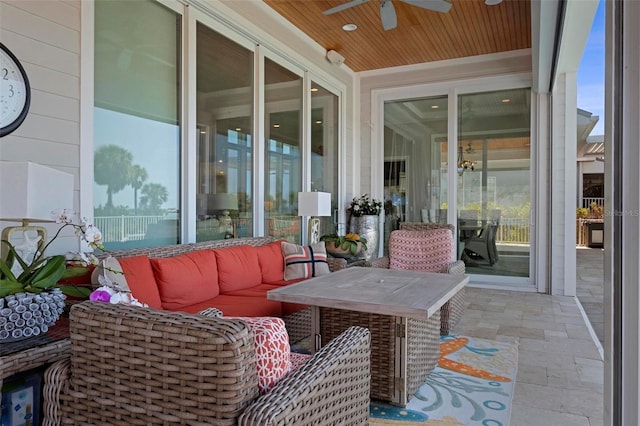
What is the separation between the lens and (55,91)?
8.36 ft

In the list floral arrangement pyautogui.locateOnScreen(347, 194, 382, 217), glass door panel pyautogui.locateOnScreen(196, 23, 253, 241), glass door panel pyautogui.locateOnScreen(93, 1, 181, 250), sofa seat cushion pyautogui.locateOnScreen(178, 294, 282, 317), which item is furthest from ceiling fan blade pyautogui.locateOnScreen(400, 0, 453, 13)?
floral arrangement pyautogui.locateOnScreen(347, 194, 382, 217)

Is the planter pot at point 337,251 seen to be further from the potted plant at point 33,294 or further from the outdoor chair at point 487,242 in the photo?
the potted plant at point 33,294

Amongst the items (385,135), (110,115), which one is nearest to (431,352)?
(110,115)

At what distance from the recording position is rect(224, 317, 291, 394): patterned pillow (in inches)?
48.0

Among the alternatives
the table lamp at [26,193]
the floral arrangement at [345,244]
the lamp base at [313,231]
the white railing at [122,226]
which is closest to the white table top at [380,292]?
the table lamp at [26,193]

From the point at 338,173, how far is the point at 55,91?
427 centimetres

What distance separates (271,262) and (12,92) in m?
2.28

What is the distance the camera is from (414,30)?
5.10 metres

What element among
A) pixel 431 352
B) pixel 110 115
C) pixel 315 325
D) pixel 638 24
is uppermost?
pixel 110 115

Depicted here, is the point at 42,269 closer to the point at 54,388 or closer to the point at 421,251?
the point at 54,388

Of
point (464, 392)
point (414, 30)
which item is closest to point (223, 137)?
point (414, 30)

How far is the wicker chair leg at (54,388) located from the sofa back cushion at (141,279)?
3.59 ft

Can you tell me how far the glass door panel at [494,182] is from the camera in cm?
598

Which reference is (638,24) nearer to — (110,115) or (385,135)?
(110,115)
